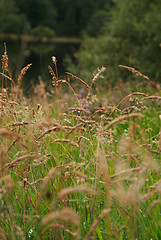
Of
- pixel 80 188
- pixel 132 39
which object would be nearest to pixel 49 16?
pixel 132 39

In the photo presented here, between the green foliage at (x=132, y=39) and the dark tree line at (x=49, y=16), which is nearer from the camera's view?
the green foliage at (x=132, y=39)

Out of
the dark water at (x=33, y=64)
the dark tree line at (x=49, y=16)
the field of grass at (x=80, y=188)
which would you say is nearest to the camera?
the field of grass at (x=80, y=188)

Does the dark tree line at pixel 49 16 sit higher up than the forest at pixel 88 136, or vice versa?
the forest at pixel 88 136

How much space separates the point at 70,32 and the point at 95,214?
246 ft

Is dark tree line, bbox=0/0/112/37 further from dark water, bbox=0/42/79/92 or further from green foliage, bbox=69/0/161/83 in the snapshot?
green foliage, bbox=69/0/161/83

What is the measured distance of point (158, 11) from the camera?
12.0m

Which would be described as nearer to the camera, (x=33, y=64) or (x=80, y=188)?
(x=80, y=188)

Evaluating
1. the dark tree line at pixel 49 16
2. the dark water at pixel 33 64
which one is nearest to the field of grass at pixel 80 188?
the dark water at pixel 33 64

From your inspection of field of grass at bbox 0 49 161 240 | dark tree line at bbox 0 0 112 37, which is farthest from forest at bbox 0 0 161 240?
dark tree line at bbox 0 0 112 37

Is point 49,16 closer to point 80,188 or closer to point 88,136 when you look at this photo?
point 88,136

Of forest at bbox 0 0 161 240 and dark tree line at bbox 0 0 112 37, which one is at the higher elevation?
forest at bbox 0 0 161 240

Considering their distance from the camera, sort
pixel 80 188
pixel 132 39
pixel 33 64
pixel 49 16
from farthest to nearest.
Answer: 1. pixel 49 16
2. pixel 33 64
3. pixel 132 39
4. pixel 80 188

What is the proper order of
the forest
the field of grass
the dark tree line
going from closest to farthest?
the field of grass
the forest
the dark tree line

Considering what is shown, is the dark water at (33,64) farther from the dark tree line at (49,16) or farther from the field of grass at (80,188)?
the dark tree line at (49,16)
